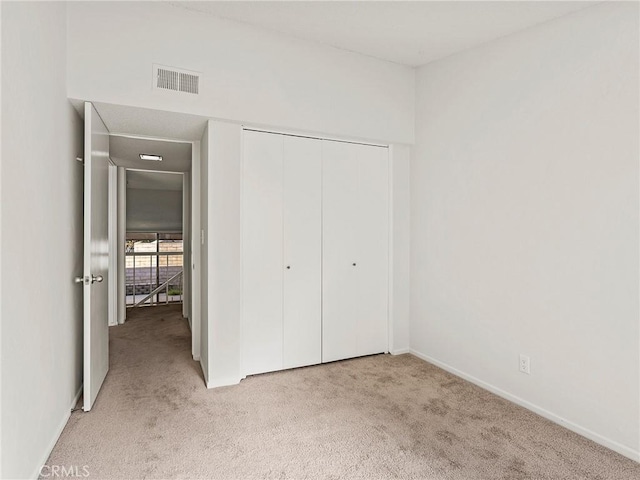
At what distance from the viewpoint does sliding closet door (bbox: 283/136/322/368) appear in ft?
10.1

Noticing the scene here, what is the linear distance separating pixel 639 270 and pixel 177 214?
22.3 feet

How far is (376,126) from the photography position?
325cm

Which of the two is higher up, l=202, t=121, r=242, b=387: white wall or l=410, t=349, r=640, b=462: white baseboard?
l=202, t=121, r=242, b=387: white wall

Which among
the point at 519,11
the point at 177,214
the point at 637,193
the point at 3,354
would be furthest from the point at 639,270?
the point at 177,214

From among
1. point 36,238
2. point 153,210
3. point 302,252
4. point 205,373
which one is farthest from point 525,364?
point 153,210

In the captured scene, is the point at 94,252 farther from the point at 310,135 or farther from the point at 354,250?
the point at 354,250

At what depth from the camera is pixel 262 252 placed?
2988 millimetres

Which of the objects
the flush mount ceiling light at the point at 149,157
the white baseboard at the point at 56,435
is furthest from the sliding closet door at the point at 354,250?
the flush mount ceiling light at the point at 149,157

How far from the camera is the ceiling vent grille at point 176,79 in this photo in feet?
8.07

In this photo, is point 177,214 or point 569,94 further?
point 177,214

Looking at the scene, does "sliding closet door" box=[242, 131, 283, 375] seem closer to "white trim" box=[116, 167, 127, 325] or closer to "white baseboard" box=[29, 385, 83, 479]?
"white baseboard" box=[29, 385, 83, 479]

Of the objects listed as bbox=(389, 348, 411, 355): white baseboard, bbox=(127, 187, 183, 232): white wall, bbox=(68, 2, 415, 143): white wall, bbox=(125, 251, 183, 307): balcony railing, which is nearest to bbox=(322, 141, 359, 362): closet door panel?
bbox=(68, 2, 415, 143): white wall

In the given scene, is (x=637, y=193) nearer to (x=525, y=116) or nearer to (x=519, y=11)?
(x=525, y=116)

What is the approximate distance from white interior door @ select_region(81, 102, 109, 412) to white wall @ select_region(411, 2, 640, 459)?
2.61 meters
